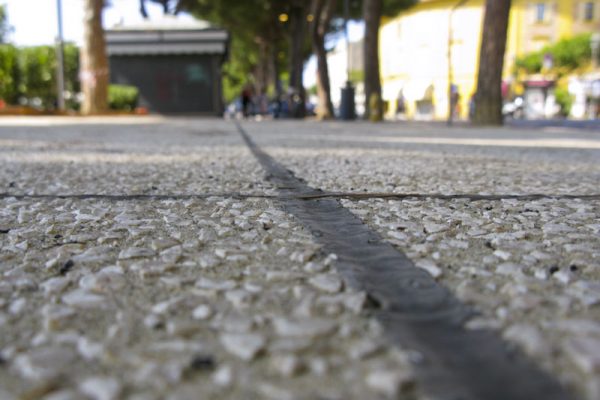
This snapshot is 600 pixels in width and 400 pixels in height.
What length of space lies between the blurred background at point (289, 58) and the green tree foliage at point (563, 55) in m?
Answer: 0.07

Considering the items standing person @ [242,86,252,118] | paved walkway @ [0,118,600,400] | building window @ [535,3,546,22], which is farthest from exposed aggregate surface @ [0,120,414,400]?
building window @ [535,3,546,22]

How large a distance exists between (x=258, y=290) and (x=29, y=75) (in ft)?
97.0

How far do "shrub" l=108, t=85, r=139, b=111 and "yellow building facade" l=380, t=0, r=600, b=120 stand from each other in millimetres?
24818

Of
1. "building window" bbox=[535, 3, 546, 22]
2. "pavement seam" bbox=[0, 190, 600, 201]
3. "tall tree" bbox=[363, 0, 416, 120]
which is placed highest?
"building window" bbox=[535, 3, 546, 22]

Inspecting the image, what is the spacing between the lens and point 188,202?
273cm

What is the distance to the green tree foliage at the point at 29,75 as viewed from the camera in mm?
25641

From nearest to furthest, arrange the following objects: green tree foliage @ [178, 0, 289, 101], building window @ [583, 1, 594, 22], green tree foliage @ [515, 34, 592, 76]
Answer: green tree foliage @ [178, 0, 289, 101], green tree foliage @ [515, 34, 592, 76], building window @ [583, 1, 594, 22]

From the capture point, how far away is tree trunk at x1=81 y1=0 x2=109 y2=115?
19578 mm

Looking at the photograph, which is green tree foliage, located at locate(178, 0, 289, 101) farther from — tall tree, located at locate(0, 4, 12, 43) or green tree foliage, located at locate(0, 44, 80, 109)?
tall tree, located at locate(0, 4, 12, 43)

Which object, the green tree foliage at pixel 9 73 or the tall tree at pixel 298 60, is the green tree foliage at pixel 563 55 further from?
the green tree foliage at pixel 9 73

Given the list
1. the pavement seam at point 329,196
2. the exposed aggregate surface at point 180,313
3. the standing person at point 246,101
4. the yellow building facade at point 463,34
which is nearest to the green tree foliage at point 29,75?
the standing person at point 246,101

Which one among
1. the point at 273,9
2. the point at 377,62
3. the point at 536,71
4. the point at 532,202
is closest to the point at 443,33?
the point at 536,71

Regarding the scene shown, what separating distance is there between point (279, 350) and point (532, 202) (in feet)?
6.76

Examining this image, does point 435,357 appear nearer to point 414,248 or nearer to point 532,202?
point 414,248
